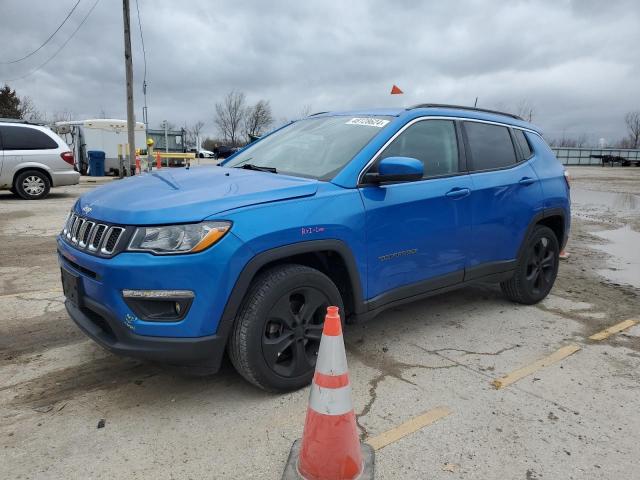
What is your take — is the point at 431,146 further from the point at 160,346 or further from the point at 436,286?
the point at 160,346

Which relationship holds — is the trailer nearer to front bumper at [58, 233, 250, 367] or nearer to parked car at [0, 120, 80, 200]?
parked car at [0, 120, 80, 200]

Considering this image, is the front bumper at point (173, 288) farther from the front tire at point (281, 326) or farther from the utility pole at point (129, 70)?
the utility pole at point (129, 70)

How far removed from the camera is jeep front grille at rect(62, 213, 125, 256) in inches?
111

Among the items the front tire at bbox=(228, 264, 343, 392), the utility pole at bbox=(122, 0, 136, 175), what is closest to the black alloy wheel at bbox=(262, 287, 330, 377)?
the front tire at bbox=(228, 264, 343, 392)

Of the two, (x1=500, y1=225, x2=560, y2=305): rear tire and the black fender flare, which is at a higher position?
the black fender flare

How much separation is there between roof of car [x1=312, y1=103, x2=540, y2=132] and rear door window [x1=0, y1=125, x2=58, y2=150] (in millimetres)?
10299

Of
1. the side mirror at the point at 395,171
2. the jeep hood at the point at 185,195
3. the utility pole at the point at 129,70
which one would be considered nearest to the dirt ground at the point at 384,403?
the jeep hood at the point at 185,195

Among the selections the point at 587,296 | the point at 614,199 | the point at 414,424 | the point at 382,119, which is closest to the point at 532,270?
the point at 587,296

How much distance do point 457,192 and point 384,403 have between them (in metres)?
1.74

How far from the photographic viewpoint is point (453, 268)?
4.07 metres

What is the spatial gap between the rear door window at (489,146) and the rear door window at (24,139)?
11438 millimetres

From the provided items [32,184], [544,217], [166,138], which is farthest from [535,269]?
[166,138]

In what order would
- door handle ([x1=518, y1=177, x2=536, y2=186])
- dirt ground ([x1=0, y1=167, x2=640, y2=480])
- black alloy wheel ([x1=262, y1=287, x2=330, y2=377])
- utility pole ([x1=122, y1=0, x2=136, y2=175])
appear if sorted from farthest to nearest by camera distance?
utility pole ([x1=122, y1=0, x2=136, y2=175])
door handle ([x1=518, y1=177, x2=536, y2=186])
black alloy wheel ([x1=262, y1=287, x2=330, y2=377])
dirt ground ([x1=0, y1=167, x2=640, y2=480])

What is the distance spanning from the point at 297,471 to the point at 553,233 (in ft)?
12.6
